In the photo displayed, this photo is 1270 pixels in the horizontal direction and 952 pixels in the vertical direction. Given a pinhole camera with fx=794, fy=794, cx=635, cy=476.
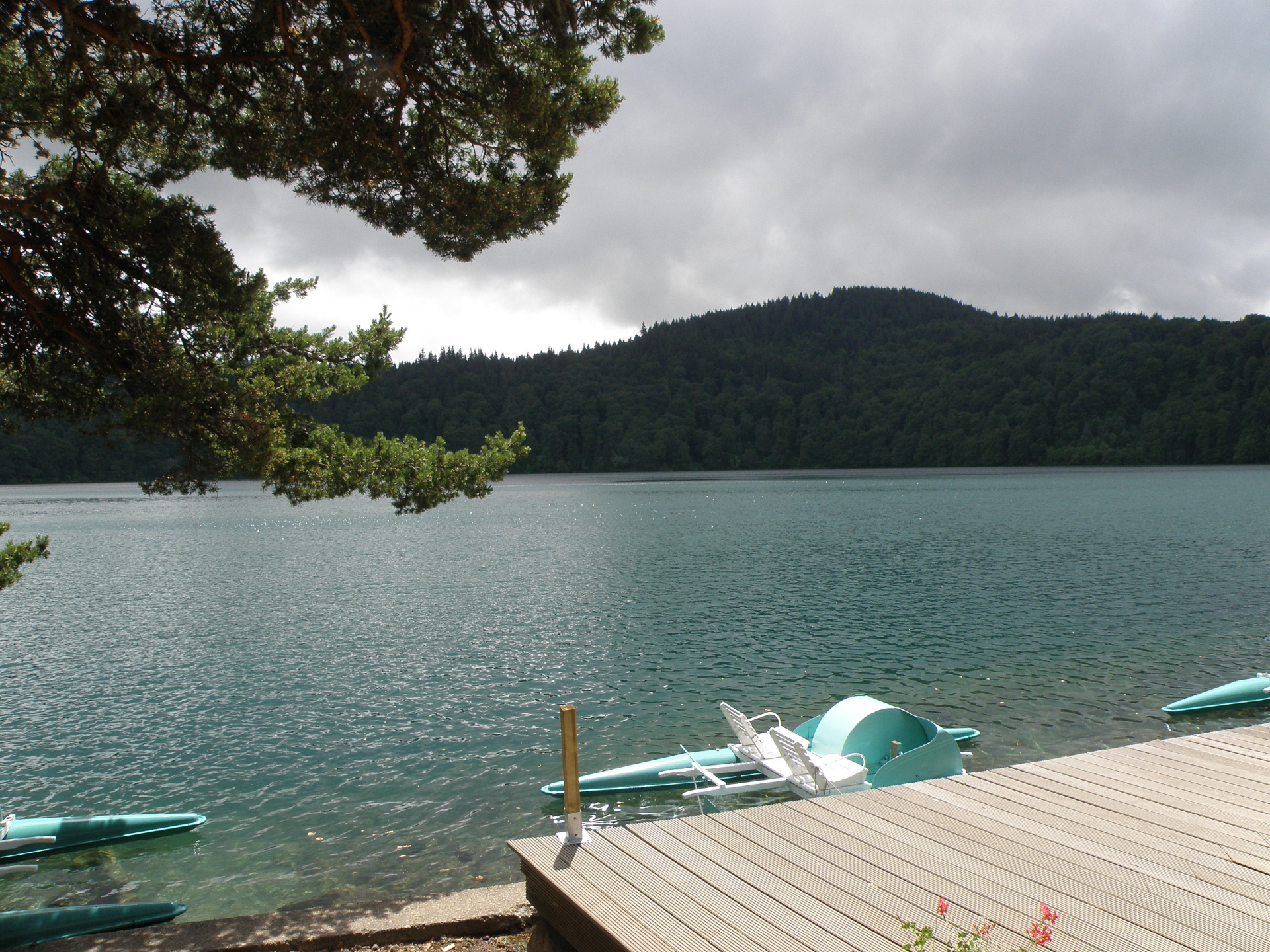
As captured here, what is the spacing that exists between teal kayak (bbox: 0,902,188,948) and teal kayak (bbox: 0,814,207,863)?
7.82ft

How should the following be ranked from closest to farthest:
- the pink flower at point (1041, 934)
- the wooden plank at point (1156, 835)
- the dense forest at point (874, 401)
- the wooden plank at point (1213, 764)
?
1. the pink flower at point (1041, 934)
2. the wooden plank at point (1156, 835)
3. the wooden plank at point (1213, 764)
4. the dense forest at point (874, 401)

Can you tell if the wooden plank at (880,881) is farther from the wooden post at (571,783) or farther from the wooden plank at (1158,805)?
the wooden plank at (1158,805)

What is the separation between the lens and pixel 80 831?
9516 mm

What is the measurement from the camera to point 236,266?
26.1 feet

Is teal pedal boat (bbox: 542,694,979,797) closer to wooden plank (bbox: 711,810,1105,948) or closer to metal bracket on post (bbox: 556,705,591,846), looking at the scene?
wooden plank (bbox: 711,810,1105,948)

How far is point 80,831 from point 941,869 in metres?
9.89

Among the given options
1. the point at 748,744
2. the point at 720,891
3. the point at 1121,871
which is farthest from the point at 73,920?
the point at 1121,871

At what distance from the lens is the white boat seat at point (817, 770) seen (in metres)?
8.84

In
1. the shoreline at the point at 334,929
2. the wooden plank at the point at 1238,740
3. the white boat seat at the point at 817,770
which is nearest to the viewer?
the shoreline at the point at 334,929

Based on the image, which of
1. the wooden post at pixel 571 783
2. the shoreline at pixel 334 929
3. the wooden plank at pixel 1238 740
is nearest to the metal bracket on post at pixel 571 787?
the wooden post at pixel 571 783

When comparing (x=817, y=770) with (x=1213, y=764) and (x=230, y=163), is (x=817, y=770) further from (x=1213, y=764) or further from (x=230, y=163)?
(x=230, y=163)

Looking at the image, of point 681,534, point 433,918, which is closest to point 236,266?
point 433,918

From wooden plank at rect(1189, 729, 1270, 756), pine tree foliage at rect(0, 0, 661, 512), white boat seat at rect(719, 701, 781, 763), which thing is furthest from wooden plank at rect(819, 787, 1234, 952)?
pine tree foliage at rect(0, 0, 661, 512)

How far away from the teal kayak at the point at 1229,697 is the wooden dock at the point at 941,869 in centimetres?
846
